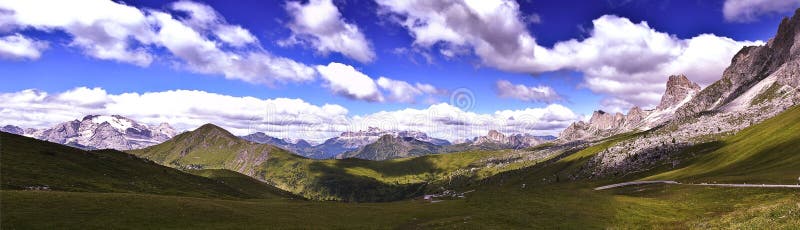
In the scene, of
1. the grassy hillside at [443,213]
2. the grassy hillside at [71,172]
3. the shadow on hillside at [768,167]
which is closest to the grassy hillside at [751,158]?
the shadow on hillside at [768,167]

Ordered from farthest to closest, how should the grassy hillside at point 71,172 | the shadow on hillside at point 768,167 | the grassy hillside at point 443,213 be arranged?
the grassy hillside at point 71,172, the shadow on hillside at point 768,167, the grassy hillside at point 443,213

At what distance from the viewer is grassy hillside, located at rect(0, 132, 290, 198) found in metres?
96.8

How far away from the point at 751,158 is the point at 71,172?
7580 inches

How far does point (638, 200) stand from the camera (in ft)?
231

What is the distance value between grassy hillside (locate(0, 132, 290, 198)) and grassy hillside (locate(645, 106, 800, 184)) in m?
144

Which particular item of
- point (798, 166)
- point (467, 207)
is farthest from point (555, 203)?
point (798, 166)

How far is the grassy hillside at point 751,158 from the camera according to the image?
8849 centimetres

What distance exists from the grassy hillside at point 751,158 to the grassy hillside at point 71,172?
144440mm

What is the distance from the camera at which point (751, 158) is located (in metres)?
122

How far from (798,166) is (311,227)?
10090 centimetres

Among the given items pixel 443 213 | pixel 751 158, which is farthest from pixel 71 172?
pixel 751 158

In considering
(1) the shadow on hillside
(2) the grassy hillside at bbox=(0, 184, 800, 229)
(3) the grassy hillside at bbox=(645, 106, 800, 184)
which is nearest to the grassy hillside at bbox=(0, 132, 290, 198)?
(2) the grassy hillside at bbox=(0, 184, 800, 229)

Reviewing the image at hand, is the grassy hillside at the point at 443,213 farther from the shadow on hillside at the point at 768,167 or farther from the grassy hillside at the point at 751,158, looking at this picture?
the grassy hillside at the point at 751,158

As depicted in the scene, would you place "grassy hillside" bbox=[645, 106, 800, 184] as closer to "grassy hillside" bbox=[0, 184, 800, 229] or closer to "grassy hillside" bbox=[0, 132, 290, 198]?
"grassy hillside" bbox=[0, 184, 800, 229]
